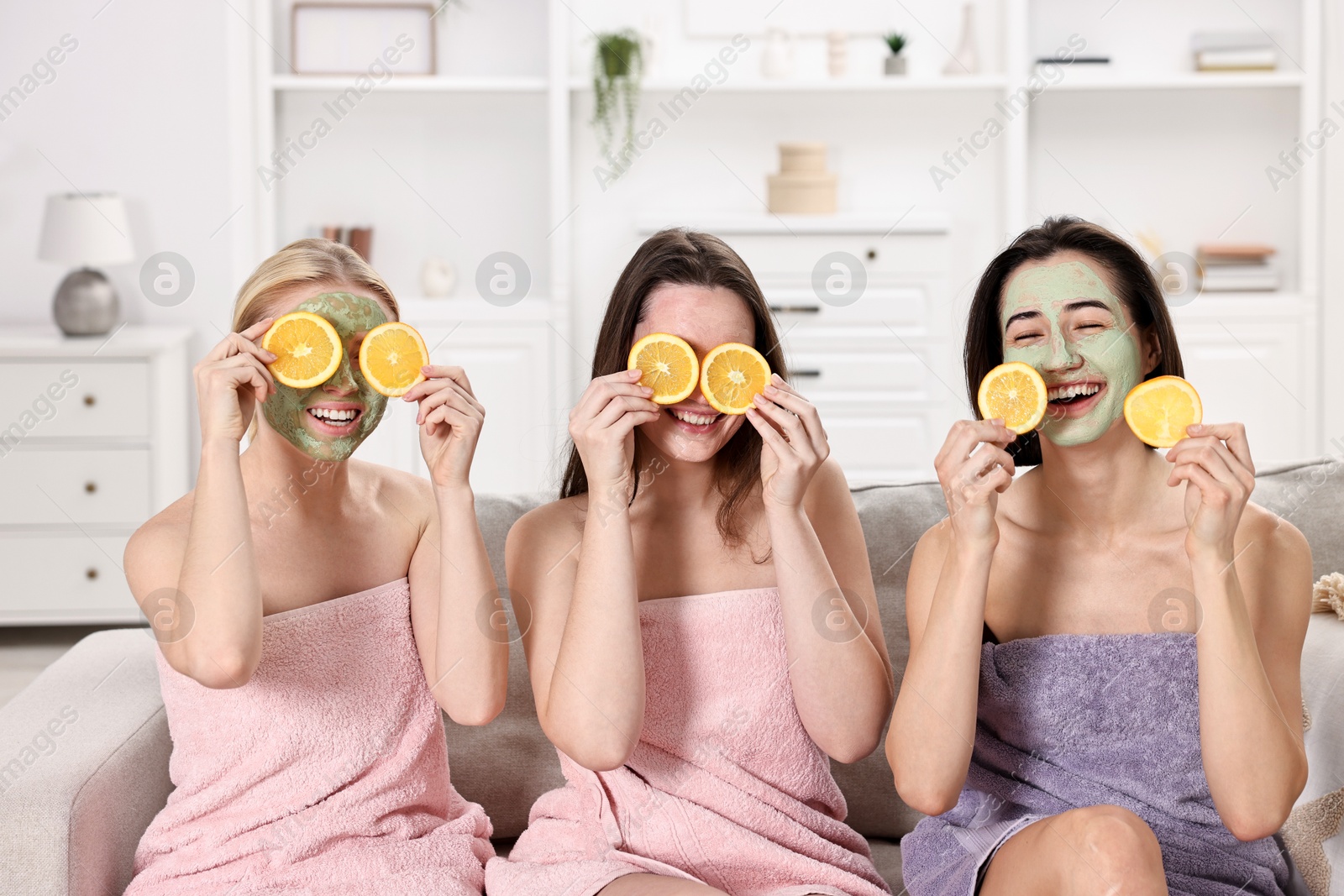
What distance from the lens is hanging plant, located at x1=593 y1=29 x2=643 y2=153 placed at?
5.60m

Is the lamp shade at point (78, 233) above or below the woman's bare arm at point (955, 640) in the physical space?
above

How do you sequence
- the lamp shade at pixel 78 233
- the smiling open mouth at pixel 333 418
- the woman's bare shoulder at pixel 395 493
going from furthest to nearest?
1. the lamp shade at pixel 78 233
2. the woman's bare shoulder at pixel 395 493
3. the smiling open mouth at pixel 333 418

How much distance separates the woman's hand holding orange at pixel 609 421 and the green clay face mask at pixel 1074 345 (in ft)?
1.92

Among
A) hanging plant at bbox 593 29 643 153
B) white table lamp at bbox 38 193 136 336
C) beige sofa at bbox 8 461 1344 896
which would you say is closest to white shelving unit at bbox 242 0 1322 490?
hanging plant at bbox 593 29 643 153

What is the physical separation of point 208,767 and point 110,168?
4.73 metres

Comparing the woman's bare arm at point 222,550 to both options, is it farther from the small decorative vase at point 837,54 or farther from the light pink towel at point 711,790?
the small decorative vase at point 837,54

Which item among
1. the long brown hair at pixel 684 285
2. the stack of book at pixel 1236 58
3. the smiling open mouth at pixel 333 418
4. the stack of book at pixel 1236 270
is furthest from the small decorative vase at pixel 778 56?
the smiling open mouth at pixel 333 418

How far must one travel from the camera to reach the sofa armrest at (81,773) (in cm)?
177

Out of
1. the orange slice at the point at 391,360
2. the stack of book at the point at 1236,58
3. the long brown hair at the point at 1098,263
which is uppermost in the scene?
the stack of book at the point at 1236,58

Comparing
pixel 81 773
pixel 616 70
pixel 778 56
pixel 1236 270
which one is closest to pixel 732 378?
pixel 81 773

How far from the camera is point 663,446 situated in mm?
1990

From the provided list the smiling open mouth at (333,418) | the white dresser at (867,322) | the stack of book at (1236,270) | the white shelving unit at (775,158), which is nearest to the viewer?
the smiling open mouth at (333,418)

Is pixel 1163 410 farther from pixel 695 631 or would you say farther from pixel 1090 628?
pixel 695 631

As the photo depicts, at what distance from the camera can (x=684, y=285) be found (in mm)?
1979
